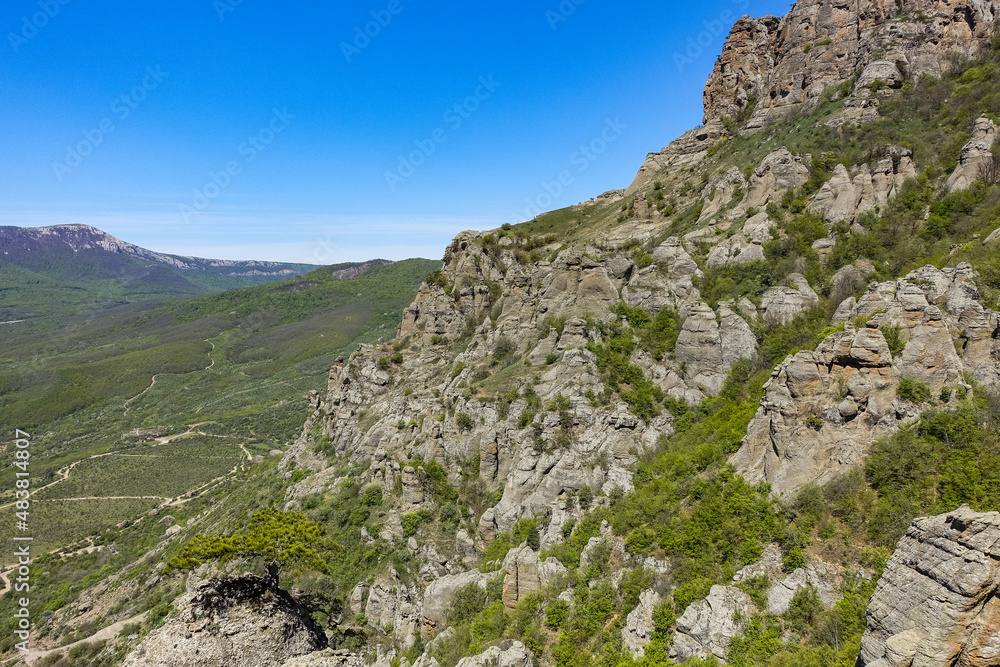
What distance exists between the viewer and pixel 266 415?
132m

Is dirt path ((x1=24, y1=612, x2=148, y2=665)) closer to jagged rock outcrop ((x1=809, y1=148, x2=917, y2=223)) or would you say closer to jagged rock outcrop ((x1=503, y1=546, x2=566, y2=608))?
jagged rock outcrop ((x1=503, y1=546, x2=566, y2=608))

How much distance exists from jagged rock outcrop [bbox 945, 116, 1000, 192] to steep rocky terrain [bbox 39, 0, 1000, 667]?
0.14m

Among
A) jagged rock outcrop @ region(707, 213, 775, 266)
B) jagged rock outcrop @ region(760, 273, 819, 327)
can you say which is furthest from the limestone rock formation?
jagged rock outcrop @ region(707, 213, 775, 266)

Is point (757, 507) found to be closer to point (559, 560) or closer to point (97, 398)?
point (559, 560)

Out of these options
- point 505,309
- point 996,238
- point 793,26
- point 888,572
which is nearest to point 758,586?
point 888,572

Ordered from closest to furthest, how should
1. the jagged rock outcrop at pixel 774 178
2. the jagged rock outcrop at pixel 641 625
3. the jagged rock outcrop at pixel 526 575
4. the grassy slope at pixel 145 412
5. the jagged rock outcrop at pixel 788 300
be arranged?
the jagged rock outcrop at pixel 641 625
the jagged rock outcrop at pixel 526 575
the jagged rock outcrop at pixel 788 300
the jagged rock outcrop at pixel 774 178
the grassy slope at pixel 145 412

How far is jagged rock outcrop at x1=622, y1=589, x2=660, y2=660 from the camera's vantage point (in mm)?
17625

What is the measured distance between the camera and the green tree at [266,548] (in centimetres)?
2473

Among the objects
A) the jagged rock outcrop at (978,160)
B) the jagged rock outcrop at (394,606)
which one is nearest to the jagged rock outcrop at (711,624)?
the jagged rock outcrop at (394,606)

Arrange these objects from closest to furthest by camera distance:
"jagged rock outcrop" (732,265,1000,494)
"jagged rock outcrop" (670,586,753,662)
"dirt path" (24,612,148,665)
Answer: "jagged rock outcrop" (670,586,753,662), "jagged rock outcrop" (732,265,1000,494), "dirt path" (24,612,148,665)

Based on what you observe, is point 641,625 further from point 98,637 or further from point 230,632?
point 98,637

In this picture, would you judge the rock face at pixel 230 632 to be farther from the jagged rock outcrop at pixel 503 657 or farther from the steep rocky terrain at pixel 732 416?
the jagged rock outcrop at pixel 503 657

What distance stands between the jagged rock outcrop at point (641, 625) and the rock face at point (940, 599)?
7.82 metres

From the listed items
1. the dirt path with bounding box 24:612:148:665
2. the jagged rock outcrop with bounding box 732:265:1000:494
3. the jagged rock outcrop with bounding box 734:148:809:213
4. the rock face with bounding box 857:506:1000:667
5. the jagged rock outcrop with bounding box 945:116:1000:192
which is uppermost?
the jagged rock outcrop with bounding box 734:148:809:213
